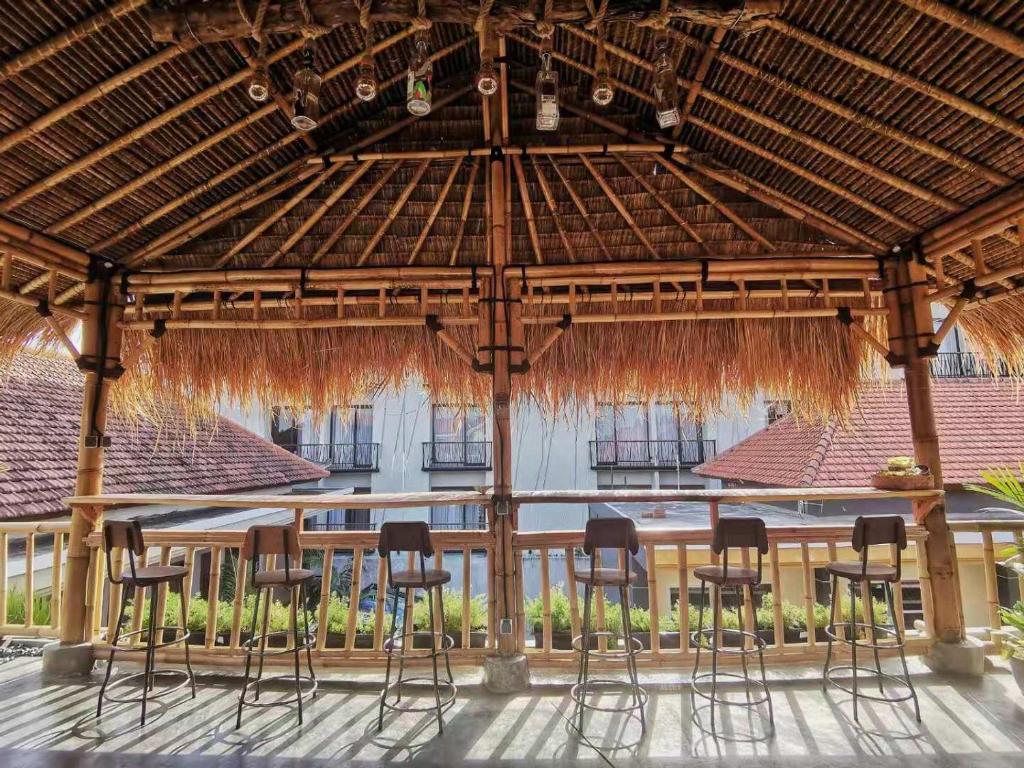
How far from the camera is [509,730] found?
8.82 ft

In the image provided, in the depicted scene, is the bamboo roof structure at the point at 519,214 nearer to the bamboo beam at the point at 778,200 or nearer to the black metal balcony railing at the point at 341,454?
the bamboo beam at the point at 778,200

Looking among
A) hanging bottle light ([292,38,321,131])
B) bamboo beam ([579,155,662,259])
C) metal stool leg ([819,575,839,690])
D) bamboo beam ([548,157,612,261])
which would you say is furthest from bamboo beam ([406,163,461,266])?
metal stool leg ([819,575,839,690])

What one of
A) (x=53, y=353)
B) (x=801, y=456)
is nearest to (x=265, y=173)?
(x=53, y=353)

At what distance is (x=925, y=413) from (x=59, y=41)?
5012 mm

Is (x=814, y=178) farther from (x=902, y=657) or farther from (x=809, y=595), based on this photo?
(x=902, y=657)

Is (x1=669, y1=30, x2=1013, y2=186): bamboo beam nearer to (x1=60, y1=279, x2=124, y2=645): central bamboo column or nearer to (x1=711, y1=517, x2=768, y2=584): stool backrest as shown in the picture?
(x1=711, y1=517, x2=768, y2=584): stool backrest

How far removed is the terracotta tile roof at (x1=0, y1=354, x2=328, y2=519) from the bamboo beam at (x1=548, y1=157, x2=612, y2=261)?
10.0 ft

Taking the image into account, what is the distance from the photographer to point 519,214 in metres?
4.12

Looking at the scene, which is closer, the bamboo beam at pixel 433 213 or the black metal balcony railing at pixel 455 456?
the bamboo beam at pixel 433 213

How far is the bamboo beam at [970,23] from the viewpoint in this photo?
2.30 m

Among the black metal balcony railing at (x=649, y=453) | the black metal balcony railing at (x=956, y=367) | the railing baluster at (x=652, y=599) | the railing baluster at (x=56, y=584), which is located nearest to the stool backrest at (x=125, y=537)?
the railing baluster at (x=56, y=584)

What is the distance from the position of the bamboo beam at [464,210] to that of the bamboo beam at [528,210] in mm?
282

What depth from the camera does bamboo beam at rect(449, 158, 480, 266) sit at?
3946 mm

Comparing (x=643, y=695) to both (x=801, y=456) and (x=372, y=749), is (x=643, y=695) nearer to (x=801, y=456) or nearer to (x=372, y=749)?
(x=372, y=749)
